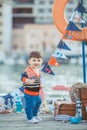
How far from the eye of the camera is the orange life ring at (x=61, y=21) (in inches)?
283

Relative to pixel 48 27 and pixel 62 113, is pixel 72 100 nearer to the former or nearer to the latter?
pixel 62 113

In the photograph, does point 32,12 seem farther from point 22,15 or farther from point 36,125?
point 36,125

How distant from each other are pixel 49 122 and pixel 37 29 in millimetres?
70201

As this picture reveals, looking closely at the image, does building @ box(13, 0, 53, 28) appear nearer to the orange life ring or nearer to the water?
the water

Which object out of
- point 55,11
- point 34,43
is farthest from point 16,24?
point 55,11

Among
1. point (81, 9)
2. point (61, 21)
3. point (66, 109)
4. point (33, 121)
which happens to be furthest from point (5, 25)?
point (33, 121)

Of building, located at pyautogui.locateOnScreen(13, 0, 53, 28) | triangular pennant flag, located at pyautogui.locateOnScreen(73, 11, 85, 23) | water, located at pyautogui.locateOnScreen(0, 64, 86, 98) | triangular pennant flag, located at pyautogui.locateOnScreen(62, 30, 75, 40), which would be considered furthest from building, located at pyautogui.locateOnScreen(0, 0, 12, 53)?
triangular pennant flag, located at pyautogui.locateOnScreen(62, 30, 75, 40)

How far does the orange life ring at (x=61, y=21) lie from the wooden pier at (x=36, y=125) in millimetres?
1272

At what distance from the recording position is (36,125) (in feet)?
19.3

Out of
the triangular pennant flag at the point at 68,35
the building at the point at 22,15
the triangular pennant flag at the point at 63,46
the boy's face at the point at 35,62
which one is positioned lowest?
the boy's face at the point at 35,62

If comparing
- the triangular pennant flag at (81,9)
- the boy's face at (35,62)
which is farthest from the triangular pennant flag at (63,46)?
the boy's face at (35,62)

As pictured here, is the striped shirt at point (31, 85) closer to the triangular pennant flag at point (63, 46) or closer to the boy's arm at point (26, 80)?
the boy's arm at point (26, 80)

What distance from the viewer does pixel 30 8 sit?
266 ft

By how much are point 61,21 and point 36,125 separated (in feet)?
6.53
